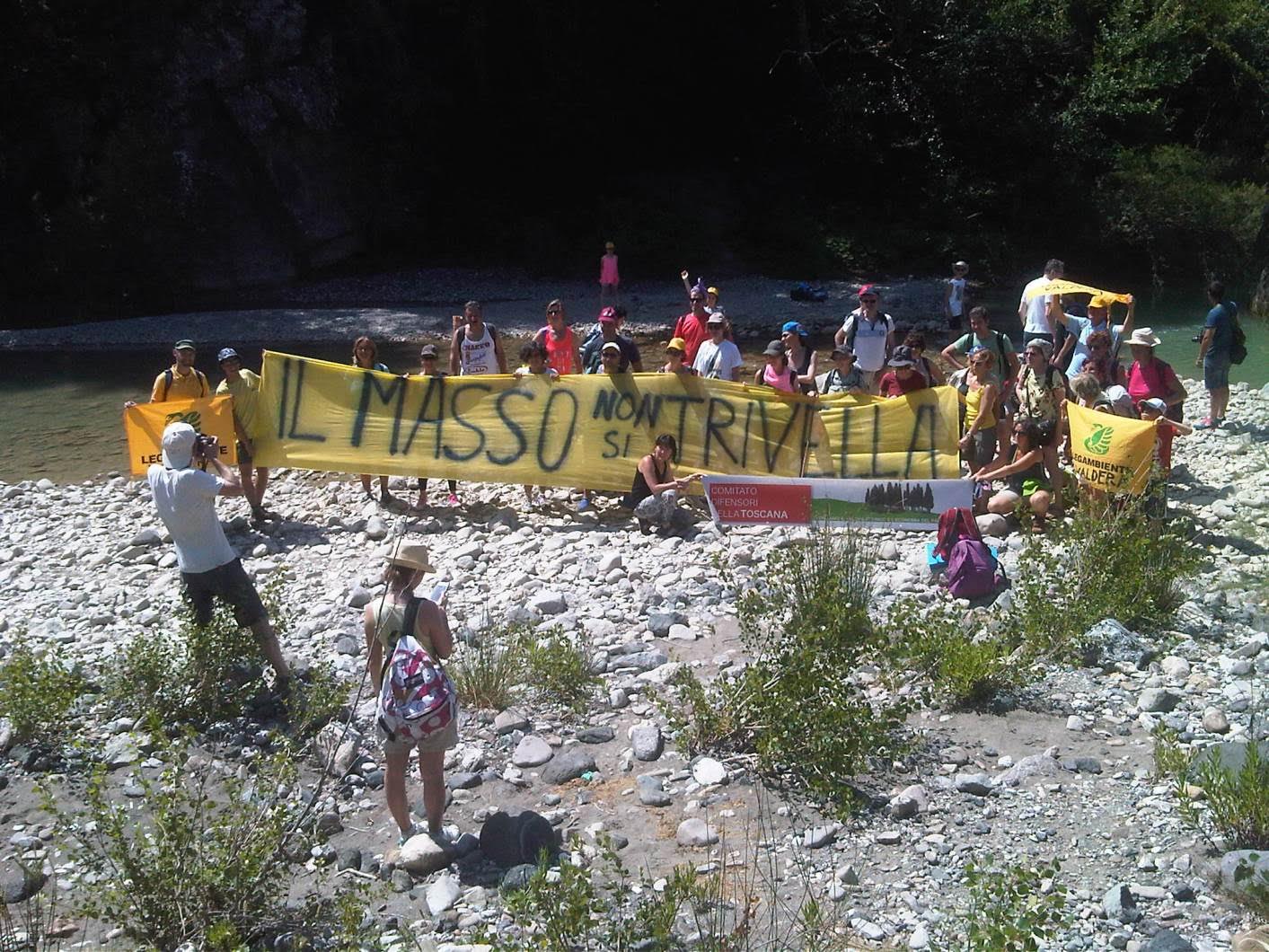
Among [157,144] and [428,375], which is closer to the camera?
[428,375]

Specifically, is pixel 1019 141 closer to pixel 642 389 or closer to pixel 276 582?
pixel 642 389

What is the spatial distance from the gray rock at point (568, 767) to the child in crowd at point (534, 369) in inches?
175

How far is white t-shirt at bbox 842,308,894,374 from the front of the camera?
11.9 meters

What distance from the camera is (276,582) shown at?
754 cm

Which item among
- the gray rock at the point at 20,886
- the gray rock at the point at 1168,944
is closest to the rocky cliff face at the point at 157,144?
the gray rock at the point at 20,886

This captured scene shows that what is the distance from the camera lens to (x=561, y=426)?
1078cm

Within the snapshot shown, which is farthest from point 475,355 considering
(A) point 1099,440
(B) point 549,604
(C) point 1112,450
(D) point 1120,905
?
(D) point 1120,905

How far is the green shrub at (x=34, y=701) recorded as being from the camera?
678 cm

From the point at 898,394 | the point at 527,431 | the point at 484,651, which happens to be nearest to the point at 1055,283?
the point at 898,394

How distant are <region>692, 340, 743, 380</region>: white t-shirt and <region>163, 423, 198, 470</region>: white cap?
5318mm

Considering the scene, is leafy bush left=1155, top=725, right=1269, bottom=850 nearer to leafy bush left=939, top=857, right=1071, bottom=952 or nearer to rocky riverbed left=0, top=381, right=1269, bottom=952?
rocky riverbed left=0, top=381, right=1269, bottom=952

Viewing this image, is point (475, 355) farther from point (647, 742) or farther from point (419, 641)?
point (419, 641)

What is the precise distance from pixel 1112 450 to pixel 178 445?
6.53 metres

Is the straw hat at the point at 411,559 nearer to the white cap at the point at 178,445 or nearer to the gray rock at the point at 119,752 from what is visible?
the white cap at the point at 178,445
